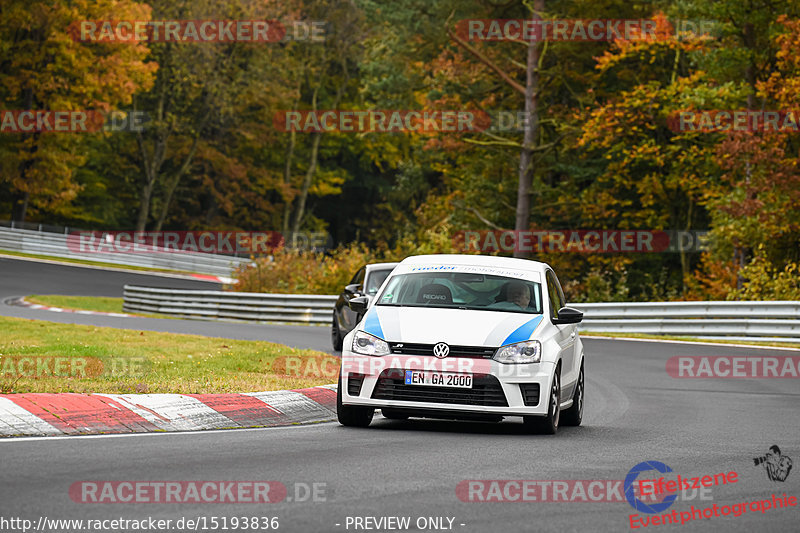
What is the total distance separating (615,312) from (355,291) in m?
9.94

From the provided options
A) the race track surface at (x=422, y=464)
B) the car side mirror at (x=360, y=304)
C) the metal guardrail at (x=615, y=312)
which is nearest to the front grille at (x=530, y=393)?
the race track surface at (x=422, y=464)

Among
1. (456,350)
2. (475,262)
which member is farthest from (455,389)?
(475,262)

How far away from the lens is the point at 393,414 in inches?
464

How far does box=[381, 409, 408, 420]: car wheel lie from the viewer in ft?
37.1

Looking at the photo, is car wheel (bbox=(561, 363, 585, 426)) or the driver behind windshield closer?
the driver behind windshield

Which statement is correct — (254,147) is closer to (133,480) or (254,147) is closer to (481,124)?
A: (481,124)

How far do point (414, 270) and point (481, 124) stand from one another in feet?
102

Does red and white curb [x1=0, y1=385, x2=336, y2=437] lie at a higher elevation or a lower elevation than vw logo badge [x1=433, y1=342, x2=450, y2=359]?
lower

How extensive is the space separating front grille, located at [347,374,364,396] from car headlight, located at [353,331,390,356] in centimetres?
23

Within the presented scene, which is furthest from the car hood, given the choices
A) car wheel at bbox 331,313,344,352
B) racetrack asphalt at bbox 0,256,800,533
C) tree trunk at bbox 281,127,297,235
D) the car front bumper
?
tree trunk at bbox 281,127,297,235

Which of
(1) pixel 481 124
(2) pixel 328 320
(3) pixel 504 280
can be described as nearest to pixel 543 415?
(3) pixel 504 280

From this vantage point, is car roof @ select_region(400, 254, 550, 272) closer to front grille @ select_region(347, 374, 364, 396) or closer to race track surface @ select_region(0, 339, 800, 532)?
race track surface @ select_region(0, 339, 800, 532)

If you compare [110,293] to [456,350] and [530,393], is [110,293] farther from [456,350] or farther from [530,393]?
[530,393]

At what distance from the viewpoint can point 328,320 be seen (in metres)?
33.0
